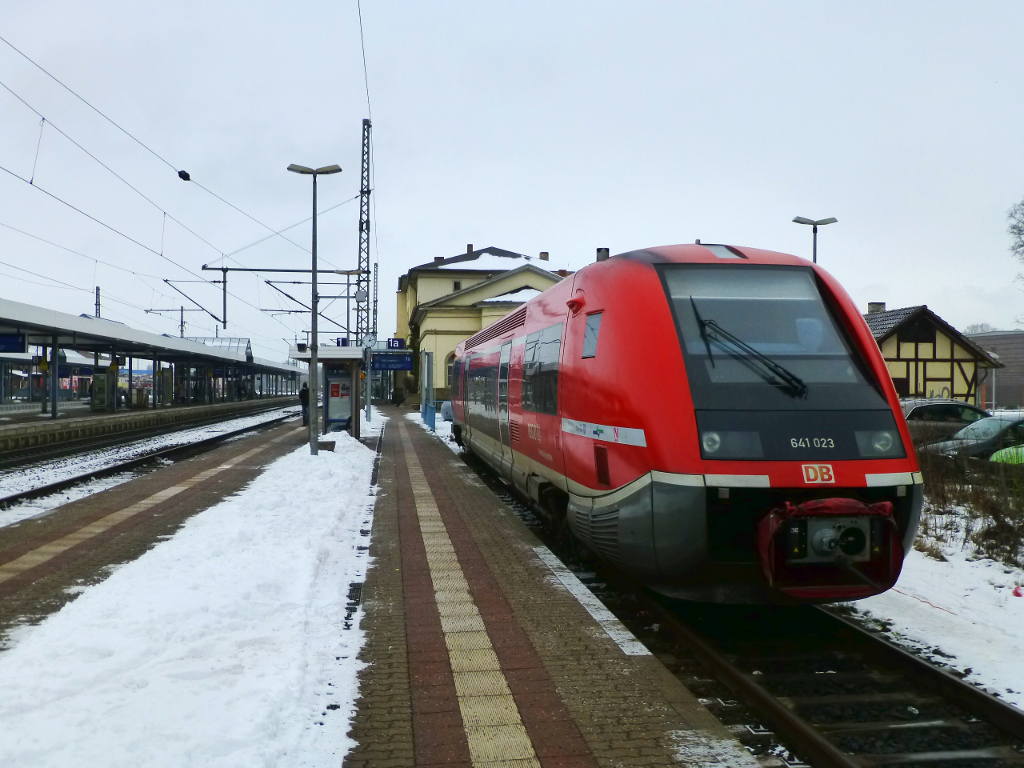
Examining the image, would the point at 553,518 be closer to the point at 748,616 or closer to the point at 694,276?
the point at 748,616

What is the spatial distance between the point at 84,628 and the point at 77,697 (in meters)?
1.29

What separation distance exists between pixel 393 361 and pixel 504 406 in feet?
66.4

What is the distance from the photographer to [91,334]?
80.6ft

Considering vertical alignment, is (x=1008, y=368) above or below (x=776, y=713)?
above

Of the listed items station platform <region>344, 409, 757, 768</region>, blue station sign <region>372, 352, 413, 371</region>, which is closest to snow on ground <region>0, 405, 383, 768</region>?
station platform <region>344, 409, 757, 768</region>

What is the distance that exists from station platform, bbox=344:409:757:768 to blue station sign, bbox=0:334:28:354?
2383 cm

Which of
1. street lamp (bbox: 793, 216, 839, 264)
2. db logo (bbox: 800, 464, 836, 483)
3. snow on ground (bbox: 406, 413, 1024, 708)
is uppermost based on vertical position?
street lamp (bbox: 793, 216, 839, 264)

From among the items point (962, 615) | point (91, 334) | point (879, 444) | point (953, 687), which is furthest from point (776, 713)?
point (91, 334)

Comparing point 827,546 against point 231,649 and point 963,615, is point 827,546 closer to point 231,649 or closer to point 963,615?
point 963,615

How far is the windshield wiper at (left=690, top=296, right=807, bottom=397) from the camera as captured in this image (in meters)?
5.46

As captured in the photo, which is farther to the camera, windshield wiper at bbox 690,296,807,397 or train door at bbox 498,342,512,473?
train door at bbox 498,342,512,473

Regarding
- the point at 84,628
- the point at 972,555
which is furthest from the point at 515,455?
the point at 84,628

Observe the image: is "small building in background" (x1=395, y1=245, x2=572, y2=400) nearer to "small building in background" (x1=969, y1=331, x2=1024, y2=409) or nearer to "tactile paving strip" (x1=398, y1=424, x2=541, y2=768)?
"small building in background" (x1=969, y1=331, x2=1024, y2=409)

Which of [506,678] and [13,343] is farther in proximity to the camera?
[13,343]
